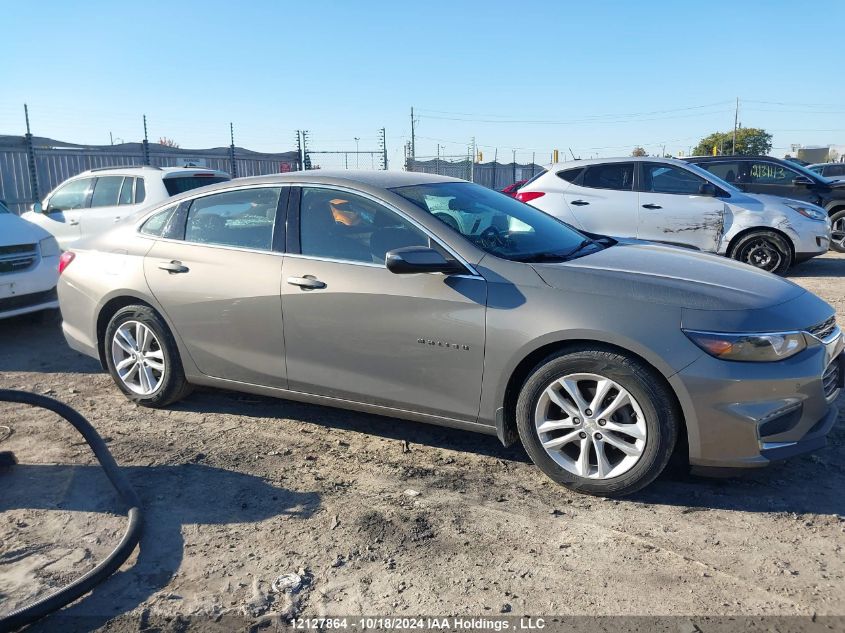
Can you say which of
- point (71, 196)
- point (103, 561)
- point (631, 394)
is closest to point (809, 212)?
point (631, 394)

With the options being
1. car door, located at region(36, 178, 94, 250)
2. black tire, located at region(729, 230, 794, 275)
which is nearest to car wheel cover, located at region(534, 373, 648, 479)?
black tire, located at region(729, 230, 794, 275)

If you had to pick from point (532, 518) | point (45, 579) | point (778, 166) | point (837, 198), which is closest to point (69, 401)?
point (45, 579)

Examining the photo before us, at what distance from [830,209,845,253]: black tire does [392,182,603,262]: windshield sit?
376 inches

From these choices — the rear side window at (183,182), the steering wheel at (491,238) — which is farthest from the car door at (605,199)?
the steering wheel at (491,238)

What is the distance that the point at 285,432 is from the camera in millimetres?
4551

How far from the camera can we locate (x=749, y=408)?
3289mm

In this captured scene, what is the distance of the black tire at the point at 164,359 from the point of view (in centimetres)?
477

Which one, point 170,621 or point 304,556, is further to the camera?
point 304,556

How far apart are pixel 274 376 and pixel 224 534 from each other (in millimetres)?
1267

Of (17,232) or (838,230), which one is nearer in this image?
(17,232)

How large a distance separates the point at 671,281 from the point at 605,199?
271 inches

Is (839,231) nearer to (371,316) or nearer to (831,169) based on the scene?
(831,169)

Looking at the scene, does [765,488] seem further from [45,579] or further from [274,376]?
[45,579]

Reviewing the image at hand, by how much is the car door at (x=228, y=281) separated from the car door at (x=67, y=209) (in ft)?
21.0
